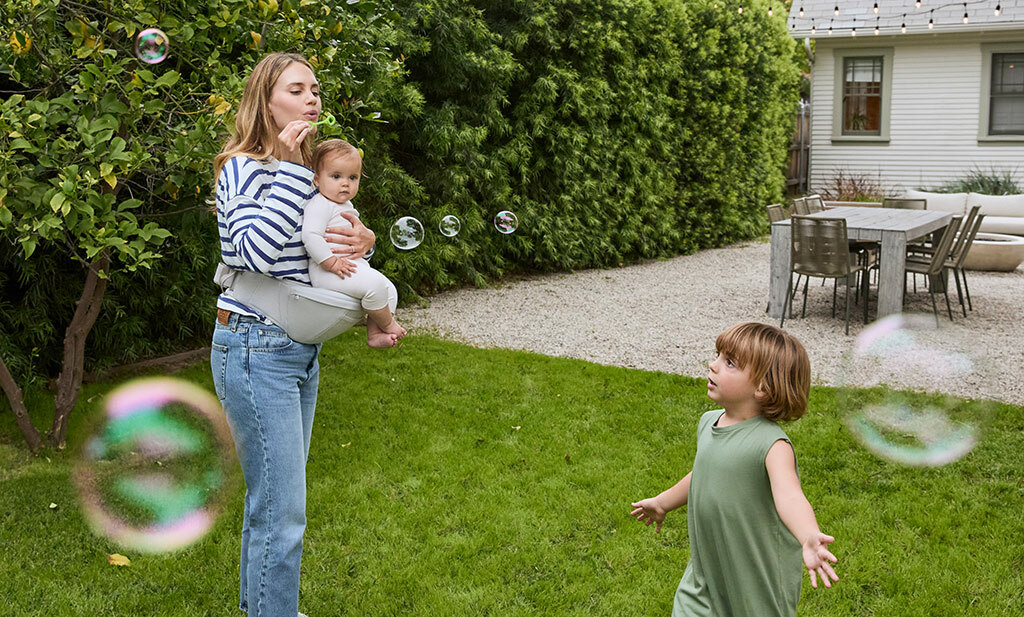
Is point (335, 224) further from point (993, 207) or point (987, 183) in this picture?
point (987, 183)

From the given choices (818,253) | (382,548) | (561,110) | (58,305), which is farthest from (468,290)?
(382,548)

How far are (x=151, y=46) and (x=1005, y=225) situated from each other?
1336 centimetres

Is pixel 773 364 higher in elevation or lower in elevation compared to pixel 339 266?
lower

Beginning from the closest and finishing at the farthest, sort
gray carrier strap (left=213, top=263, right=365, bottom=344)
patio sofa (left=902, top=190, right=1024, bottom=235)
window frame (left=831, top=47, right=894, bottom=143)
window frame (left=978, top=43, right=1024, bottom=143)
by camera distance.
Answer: gray carrier strap (left=213, top=263, right=365, bottom=344) < patio sofa (left=902, top=190, right=1024, bottom=235) < window frame (left=978, top=43, right=1024, bottom=143) < window frame (left=831, top=47, right=894, bottom=143)

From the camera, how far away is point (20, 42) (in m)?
3.77

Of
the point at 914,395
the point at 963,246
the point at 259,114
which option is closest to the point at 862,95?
the point at 963,246

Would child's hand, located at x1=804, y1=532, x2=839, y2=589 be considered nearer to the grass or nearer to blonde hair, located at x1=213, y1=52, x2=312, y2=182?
the grass

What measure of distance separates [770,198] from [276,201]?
1500 cm

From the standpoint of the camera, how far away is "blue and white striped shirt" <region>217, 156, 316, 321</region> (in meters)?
2.27

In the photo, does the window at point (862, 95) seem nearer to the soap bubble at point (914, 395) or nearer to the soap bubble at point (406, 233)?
A: the soap bubble at point (914, 395)

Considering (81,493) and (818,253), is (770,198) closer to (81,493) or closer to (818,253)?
(818,253)

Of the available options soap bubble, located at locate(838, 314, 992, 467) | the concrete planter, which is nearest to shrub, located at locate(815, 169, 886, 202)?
the concrete planter

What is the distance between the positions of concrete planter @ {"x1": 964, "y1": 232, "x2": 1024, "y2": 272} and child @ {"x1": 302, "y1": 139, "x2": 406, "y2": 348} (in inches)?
450

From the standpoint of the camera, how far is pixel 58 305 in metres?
5.80
